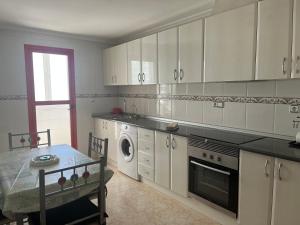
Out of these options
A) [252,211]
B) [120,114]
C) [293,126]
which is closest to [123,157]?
[120,114]

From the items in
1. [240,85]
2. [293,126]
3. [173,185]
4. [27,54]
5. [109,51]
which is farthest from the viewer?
[109,51]

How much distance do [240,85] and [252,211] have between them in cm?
127

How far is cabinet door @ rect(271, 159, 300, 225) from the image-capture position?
5.33 ft

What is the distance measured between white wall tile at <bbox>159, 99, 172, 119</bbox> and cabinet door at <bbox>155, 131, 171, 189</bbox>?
0.62 m

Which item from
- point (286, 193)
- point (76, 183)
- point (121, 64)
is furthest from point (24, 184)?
point (121, 64)

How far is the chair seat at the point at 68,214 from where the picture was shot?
1.50 m

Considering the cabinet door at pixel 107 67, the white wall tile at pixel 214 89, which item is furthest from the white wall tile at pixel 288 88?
the cabinet door at pixel 107 67

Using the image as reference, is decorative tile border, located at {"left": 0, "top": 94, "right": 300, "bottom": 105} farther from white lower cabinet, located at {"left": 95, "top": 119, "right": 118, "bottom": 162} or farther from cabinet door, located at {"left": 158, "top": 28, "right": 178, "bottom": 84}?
white lower cabinet, located at {"left": 95, "top": 119, "right": 118, "bottom": 162}

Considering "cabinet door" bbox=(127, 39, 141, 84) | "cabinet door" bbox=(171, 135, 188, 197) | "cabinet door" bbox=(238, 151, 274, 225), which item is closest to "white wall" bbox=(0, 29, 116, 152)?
"cabinet door" bbox=(127, 39, 141, 84)

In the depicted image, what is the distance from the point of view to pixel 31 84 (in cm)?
357

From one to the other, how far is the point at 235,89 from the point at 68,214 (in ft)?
6.65

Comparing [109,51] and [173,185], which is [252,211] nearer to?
[173,185]

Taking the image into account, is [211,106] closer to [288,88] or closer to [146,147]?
[288,88]

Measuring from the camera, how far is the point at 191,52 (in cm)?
253
